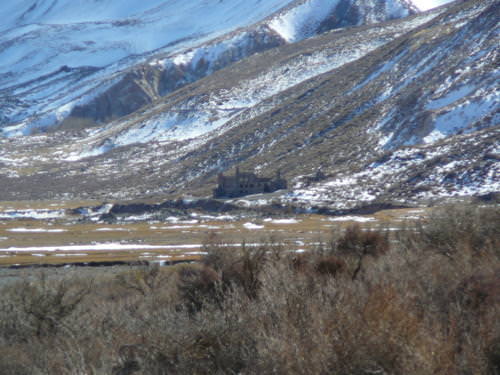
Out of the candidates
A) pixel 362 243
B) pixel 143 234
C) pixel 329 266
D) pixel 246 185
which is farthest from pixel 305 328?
pixel 246 185

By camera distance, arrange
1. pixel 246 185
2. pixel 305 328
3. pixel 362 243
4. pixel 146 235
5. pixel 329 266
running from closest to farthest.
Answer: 1. pixel 305 328
2. pixel 329 266
3. pixel 362 243
4. pixel 146 235
5. pixel 246 185

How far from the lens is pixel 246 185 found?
257 ft

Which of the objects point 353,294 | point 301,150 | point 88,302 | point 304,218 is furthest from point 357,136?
point 353,294

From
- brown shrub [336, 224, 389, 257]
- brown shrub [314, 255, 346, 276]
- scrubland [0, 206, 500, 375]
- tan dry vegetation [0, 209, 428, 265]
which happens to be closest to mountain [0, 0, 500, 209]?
tan dry vegetation [0, 209, 428, 265]

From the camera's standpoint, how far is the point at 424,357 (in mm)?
7125

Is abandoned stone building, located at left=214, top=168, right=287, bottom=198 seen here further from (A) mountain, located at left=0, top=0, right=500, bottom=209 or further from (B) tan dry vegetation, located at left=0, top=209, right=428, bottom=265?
(B) tan dry vegetation, located at left=0, top=209, right=428, bottom=265

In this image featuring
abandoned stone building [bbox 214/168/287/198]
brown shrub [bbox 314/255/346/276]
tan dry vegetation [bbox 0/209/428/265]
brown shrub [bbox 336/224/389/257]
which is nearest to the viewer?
brown shrub [bbox 314/255/346/276]

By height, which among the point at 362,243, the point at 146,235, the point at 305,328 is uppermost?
the point at 305,328

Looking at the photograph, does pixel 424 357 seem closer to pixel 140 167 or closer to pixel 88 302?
pixel 88 302

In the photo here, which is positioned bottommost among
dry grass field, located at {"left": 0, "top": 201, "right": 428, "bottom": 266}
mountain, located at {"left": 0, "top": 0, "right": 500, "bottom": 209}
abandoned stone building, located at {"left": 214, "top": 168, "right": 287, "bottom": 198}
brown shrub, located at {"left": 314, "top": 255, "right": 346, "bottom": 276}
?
dry grass field, located at {"left": 0, "top": 201, "right": 428, "bottom": 266}

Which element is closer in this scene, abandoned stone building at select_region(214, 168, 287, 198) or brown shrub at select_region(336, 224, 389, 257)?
brown shrub at select_region(336, 224, 389, 257)

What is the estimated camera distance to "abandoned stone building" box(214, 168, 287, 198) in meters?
77.1

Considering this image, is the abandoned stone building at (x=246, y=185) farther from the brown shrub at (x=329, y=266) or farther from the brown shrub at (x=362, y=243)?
the brown shrub at (x=329, y=266)

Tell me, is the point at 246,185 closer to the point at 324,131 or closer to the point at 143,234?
the point at 143,234
